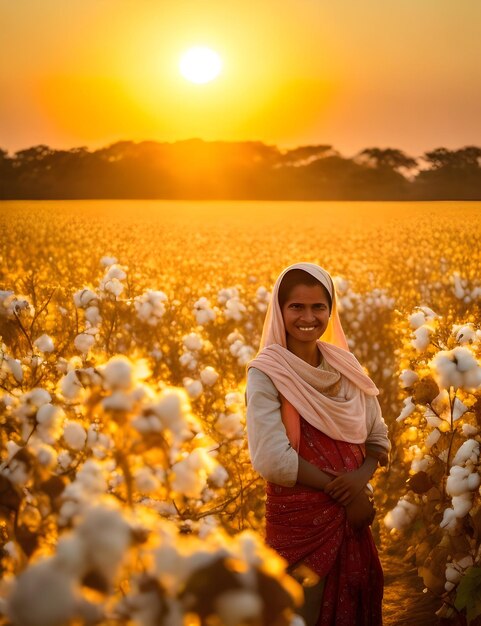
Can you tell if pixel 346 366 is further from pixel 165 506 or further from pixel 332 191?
pixel 332 191

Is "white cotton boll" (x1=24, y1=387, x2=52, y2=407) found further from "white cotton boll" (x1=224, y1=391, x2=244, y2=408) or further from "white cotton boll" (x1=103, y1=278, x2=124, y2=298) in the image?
"white cotton boll" (x1=103, y1=278, x2=124, y2=298)

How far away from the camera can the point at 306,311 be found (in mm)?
2396

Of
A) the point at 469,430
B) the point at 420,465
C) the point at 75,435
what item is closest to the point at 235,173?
the point at 420,465

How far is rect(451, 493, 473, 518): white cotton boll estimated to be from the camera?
245 centimetres

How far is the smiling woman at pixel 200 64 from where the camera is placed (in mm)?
7941

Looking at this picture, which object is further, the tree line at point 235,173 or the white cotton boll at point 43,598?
the tree line at point 235,173

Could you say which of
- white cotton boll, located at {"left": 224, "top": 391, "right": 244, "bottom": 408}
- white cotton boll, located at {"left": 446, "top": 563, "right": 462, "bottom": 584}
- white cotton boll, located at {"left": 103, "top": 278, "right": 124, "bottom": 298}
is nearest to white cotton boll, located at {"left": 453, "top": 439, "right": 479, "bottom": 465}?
white cotton boll, located at {"left": 446, "top": 563, "right": 462, "bottom": 584}

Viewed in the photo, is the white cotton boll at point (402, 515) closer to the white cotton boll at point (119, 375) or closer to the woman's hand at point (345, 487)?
the woman's hand at point (345, 487)

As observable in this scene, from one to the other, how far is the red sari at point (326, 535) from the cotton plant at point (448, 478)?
0.34 meters

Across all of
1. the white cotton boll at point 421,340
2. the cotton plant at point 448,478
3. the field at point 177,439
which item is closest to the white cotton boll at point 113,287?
the field at point 177,439

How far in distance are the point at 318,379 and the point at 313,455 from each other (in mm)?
266

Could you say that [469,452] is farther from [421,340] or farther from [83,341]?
[83,341]

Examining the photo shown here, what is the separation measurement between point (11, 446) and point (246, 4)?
20.3 ft

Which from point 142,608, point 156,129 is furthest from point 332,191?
point 142,608
